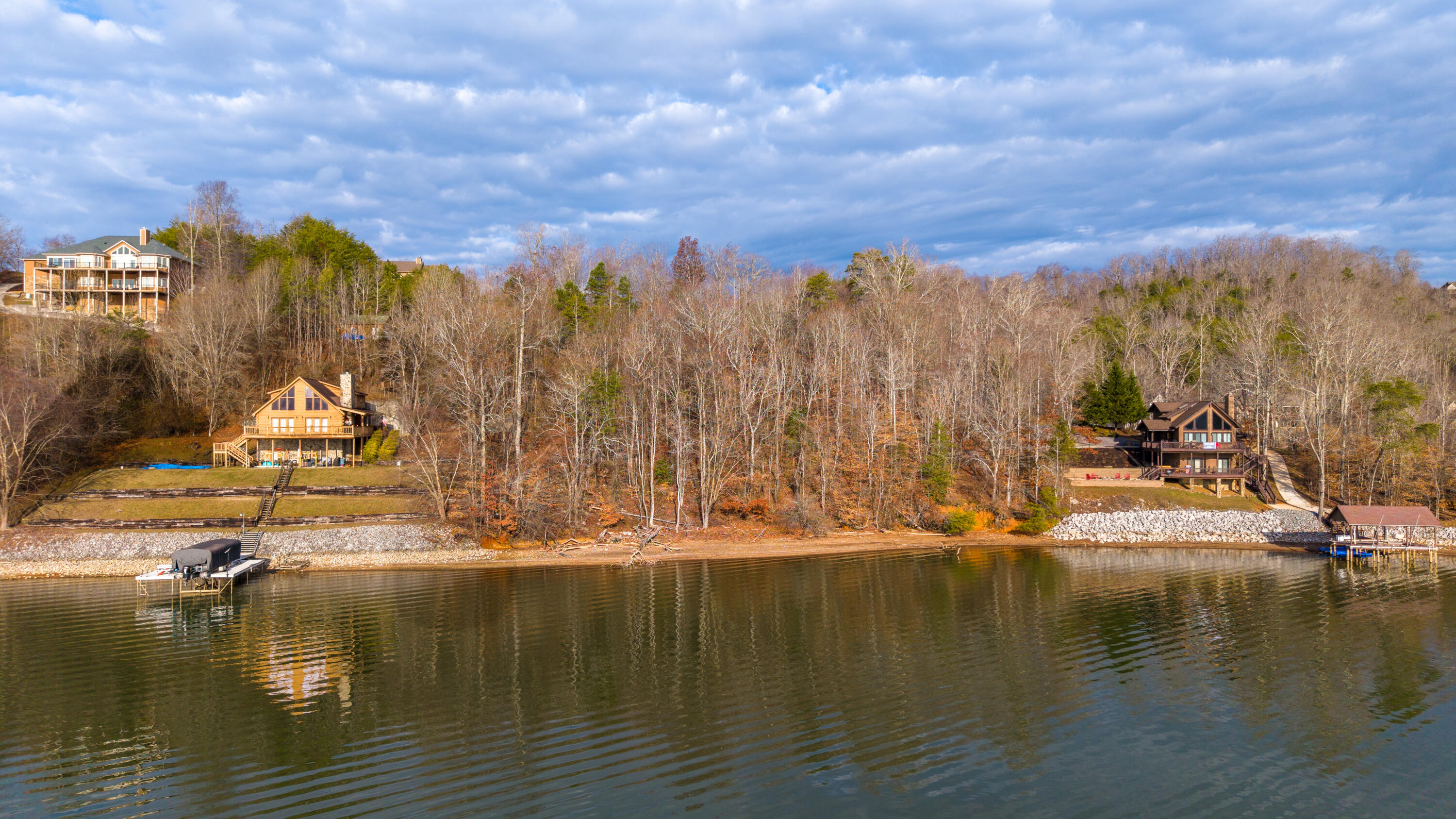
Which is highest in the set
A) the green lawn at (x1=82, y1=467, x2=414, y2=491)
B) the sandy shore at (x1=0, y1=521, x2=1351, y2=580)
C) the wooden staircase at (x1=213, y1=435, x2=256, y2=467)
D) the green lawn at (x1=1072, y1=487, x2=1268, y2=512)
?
the wooden staircase at (x1=213, y1=435, x2=256, y2=467)

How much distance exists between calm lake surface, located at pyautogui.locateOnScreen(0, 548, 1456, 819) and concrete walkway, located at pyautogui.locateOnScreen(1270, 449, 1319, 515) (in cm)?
1826

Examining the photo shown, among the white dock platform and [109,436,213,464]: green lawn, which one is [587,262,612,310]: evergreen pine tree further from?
the white dock platform

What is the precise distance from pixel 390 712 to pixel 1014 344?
59109mm

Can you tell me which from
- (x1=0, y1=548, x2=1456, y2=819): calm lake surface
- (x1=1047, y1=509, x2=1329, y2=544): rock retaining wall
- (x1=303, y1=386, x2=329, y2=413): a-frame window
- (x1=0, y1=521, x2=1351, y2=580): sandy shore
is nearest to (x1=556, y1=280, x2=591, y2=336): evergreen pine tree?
(x1=303, y1=386, x2=329, y2=413): a-frame window

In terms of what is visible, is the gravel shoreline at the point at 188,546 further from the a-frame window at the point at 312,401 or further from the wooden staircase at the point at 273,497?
the a-frame window at the point at 312,401

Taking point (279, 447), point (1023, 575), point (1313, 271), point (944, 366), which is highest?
point (1313, 271)

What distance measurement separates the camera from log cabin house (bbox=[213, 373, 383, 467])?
5738 centimetres

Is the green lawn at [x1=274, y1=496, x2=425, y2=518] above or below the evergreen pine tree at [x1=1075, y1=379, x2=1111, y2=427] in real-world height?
below

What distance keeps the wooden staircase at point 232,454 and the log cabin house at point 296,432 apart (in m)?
0.04

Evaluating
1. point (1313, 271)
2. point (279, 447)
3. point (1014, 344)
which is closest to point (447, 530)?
point (279, 447)

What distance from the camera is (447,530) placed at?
4706 centimetres

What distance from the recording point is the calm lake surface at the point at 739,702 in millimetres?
16359

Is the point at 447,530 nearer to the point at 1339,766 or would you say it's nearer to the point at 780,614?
the point at 780,614

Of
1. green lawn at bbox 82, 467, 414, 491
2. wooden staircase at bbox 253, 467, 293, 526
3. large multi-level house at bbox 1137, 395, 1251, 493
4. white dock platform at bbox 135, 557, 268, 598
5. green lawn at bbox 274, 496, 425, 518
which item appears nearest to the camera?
white dock platform at bbox 135, 557, 268, 598
